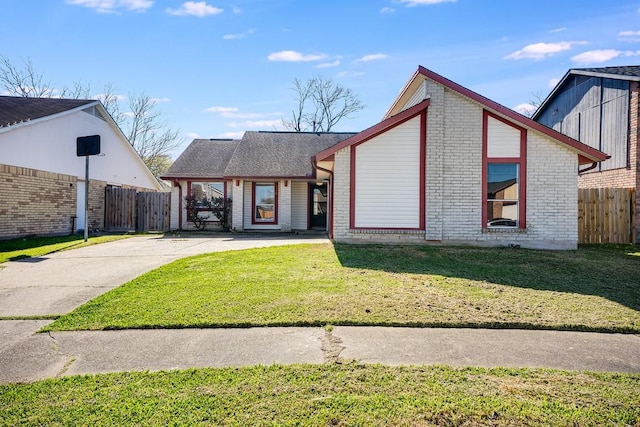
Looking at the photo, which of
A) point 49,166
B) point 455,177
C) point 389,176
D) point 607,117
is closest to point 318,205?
point 389,176

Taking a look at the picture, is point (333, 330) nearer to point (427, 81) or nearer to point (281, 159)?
point (427, 81)

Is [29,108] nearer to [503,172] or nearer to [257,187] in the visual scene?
[257,187]

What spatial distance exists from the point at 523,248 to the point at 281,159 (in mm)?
11632

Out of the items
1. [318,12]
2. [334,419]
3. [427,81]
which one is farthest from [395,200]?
[334,419]

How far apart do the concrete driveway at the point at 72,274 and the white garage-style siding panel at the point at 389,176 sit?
4659 millimetres

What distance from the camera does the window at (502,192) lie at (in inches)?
411

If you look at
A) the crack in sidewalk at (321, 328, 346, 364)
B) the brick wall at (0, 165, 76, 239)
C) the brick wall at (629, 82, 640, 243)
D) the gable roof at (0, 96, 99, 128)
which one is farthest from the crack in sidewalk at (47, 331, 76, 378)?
the brick wall at (629, 82, 640, 243)

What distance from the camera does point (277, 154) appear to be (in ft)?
62.4

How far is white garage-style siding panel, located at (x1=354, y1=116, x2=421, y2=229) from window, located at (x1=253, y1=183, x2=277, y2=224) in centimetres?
819

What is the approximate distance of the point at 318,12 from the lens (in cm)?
1152

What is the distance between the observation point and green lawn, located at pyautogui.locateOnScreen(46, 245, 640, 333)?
4480 millimetres

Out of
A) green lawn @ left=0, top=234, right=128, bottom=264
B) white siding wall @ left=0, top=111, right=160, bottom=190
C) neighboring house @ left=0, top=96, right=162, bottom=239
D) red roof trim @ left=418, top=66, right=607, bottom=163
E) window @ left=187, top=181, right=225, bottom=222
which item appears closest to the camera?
green lawn @ left=0, top=234, right=128, bottom=264

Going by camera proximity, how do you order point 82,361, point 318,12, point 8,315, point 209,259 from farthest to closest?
1. point 318,12
2. point 209,259
3. point 8,315
4. point 82,361

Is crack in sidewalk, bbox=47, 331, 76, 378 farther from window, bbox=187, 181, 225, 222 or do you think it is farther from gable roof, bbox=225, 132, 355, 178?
window, bbox=187, 181, 225, 222
